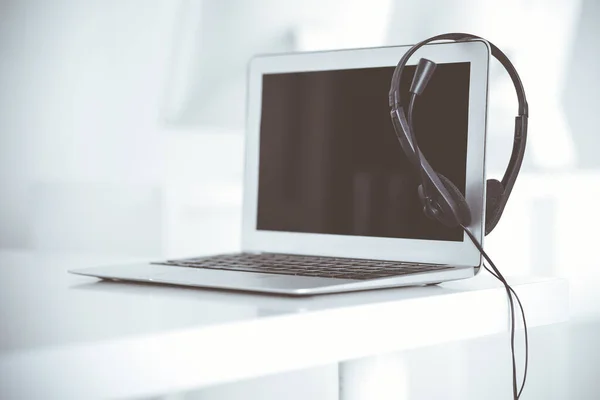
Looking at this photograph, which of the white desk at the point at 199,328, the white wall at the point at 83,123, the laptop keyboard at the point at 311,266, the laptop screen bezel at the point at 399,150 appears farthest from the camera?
the white wall at the point at 83,123

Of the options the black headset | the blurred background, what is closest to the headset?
the black headset

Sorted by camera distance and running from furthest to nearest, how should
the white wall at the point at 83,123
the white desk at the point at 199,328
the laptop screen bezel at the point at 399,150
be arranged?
the white wall at the point at 83,123
the laptop screen bezel at the point at 399,150
the white desk at the point at 199,328

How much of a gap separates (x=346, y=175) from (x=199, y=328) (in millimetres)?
482

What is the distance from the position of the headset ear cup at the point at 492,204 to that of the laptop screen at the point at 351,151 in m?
0.03

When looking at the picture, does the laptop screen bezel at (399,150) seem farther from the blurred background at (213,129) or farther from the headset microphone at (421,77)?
the blurred background at (213,129)

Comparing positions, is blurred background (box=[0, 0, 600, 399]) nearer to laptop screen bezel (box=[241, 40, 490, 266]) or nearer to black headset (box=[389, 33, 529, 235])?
laptop screen bezel (box=[241, 40, 490, 266])

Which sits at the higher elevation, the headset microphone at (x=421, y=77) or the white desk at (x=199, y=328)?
the headset microphone at (x=421, y=77)

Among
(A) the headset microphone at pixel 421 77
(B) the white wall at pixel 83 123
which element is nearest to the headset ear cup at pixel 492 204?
(A) the headset microphone at pixel 421 77

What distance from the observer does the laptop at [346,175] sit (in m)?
0.76

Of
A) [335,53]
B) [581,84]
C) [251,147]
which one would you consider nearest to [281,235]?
[251,147]

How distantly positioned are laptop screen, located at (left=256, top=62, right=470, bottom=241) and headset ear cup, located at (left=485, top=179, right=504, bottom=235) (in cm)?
3

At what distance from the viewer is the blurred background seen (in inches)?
50.4

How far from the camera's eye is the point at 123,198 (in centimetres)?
138

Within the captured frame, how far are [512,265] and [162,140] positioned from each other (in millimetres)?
800
